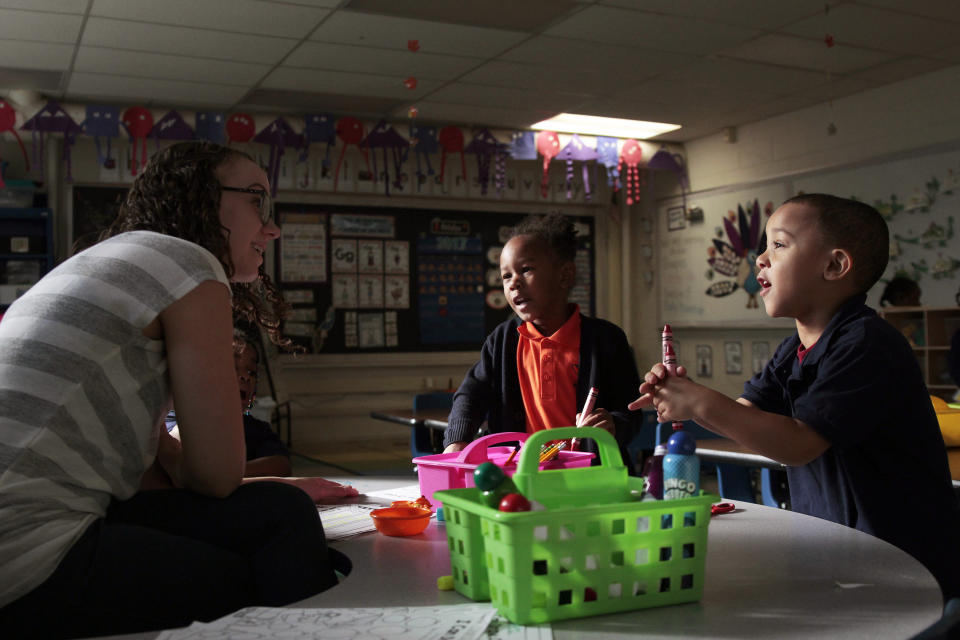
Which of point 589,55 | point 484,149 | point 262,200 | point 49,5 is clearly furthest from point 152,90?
point 262,200

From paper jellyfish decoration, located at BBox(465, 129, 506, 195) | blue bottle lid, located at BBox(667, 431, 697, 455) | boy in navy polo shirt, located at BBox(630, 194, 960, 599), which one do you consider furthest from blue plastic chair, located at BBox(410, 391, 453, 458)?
blue bottle lid, located at BBox(667, 431, 697, 455)

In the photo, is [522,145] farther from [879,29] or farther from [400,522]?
[400,522]

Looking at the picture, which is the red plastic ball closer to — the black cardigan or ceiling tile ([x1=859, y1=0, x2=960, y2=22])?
the black cardigan

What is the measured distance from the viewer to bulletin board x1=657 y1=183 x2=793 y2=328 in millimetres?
6945

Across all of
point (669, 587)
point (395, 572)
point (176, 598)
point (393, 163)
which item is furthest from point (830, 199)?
point (393, 163)

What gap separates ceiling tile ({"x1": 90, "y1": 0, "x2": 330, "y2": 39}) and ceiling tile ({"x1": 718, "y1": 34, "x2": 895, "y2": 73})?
245 cm

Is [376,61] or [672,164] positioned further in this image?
[672,164]

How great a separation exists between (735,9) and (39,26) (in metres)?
3.61

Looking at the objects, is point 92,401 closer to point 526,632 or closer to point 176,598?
point 176,598

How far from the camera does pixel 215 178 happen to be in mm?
1404

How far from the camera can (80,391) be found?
109 cm

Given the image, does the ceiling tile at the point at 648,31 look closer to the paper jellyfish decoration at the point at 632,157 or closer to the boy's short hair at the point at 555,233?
the paper jellyfish decoration at the point at 632,157

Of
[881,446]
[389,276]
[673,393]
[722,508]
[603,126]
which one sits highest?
[603,126]

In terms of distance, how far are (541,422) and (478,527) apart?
1.34m
